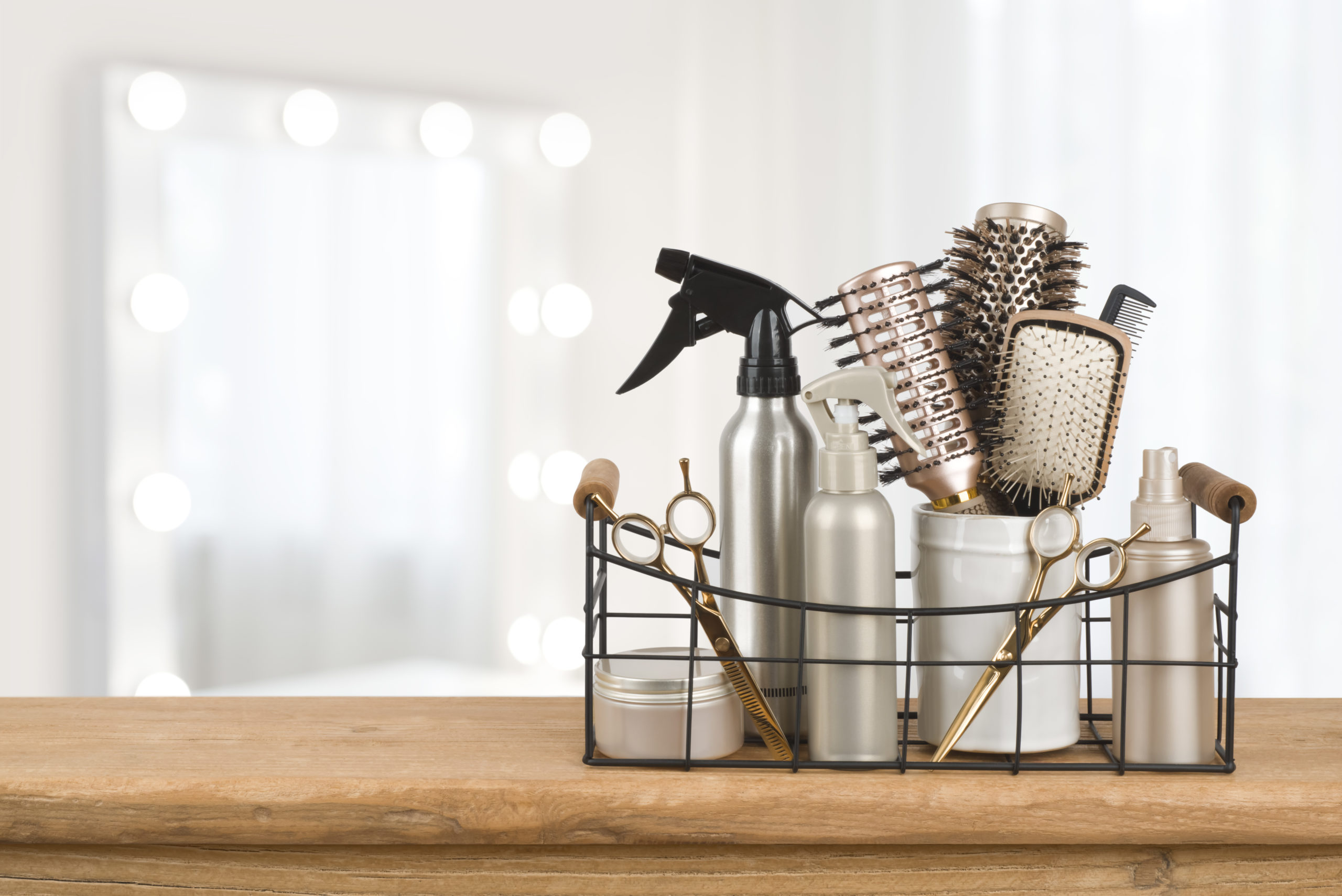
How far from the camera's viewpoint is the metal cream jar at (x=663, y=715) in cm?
40

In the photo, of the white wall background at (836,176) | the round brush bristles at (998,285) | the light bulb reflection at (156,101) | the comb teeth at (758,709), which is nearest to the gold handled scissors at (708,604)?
the comb teeth at (758,709)

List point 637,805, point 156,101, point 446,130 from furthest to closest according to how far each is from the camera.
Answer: point 446,130
point 156,101
point 637,805

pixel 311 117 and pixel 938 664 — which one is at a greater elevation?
pixel 311 117

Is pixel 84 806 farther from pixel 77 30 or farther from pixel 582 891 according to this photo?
pixel 77 30

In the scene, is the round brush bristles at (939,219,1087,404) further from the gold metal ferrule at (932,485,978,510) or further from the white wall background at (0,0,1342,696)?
the white wall background at (0,0,1342,696)

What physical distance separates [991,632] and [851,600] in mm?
61

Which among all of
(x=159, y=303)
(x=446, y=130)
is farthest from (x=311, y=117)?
(x=159, y=303)

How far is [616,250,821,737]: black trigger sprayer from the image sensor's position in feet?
1.34

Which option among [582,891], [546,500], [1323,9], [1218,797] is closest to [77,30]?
[546,500]

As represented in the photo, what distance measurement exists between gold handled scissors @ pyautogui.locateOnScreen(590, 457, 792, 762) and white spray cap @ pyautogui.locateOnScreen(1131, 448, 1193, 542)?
0.16 metres

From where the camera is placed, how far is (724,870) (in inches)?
Result: 14.9

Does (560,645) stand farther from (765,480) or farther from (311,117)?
(765,480)

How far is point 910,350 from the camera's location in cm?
39

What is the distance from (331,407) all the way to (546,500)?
0.27 meters
